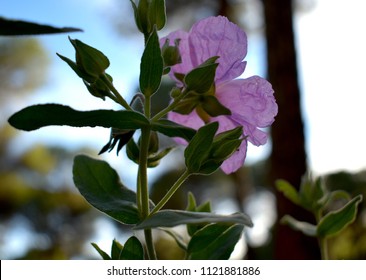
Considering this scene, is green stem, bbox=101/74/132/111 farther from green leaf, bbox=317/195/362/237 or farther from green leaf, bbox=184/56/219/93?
green leaf, bbox=317/195/362/237

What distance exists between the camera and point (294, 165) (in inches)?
93.8

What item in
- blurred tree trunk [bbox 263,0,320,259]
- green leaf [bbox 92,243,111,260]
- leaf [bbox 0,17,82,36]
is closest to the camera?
leaf [bbox 0,17,82,36]

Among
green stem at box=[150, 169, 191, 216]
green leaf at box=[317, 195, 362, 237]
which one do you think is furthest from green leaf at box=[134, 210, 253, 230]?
green leaf at box=[317, 195, 362, 237]

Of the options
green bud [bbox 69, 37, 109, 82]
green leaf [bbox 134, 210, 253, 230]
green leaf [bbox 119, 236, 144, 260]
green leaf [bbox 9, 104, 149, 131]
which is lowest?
green leaf [bbox 119, 236, 144, 260]

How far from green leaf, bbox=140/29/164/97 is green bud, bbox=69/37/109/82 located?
0.08ft

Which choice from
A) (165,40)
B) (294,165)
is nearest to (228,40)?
(165,40)

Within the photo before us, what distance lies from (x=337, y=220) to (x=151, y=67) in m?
0.24

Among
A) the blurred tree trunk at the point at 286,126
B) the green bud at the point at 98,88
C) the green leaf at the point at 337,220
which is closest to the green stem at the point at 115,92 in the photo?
the green bud at the point at 98,88

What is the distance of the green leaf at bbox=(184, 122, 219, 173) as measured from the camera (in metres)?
0.30

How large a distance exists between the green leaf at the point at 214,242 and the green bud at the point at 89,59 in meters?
0.12

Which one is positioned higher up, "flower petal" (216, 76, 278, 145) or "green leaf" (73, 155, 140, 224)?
"flower petal" (216, 76, 278, 145)

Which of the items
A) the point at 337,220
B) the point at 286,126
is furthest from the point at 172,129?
the point at 286,126

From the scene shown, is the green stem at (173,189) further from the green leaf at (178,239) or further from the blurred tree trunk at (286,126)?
the blurred tree trunk at (286,126)

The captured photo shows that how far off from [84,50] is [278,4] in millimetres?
2753
